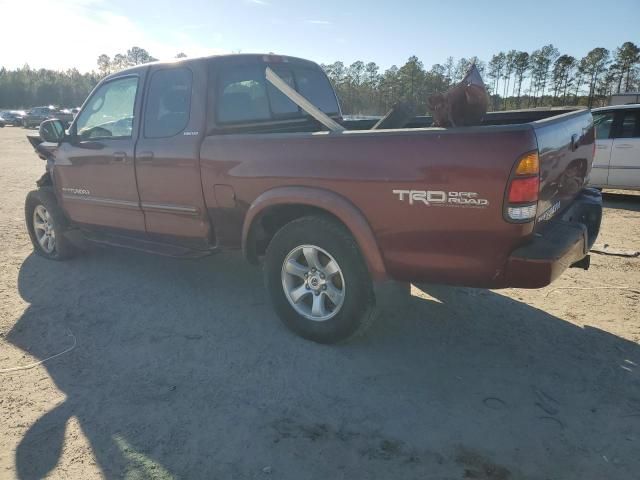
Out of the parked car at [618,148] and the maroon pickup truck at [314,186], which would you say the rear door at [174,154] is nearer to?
the maroon pickup truck at [314,186]

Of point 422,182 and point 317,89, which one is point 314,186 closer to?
point 422,182

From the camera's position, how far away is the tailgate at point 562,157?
2.79 m

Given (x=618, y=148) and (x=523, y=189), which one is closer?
(x=523, y=189)

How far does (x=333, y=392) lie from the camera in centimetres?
299

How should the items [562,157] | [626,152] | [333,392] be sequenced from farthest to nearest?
[626,152] → [562,157] → [333,392]

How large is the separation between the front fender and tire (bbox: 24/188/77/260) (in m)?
3.21

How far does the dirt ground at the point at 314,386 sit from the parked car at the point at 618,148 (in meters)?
4.96

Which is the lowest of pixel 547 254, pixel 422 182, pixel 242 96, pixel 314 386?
pixel 314 386

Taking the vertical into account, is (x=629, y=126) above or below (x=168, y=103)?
below

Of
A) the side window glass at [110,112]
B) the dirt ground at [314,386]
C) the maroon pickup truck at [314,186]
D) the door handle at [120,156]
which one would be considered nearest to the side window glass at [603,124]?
the dirt ground at [314,386]

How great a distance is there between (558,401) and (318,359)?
4.82ft

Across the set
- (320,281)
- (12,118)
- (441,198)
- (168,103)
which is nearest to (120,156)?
(168,103)

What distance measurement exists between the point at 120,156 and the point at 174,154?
821 mm

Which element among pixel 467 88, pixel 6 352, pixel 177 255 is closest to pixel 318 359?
pixel 177 255
